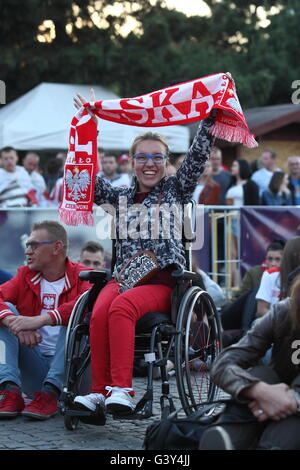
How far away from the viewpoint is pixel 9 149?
12414 millimetres

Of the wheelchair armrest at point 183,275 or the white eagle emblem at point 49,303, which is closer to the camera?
the wheelchair armrest at point 183,275

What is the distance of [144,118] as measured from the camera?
235 inches

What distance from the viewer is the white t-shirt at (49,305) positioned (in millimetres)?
6184

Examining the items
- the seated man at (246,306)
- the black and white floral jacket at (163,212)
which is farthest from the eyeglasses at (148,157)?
the seated man at (246,306)

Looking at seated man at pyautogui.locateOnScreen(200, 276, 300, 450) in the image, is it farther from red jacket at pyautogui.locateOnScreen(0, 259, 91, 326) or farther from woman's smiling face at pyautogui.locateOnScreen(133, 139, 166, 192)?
red jacket at pyautogui.locateOnScreen(0, 259, 91, 326)

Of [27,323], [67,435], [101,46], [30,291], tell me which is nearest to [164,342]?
[67,435]

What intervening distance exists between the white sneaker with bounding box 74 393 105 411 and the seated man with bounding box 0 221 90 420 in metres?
0.63

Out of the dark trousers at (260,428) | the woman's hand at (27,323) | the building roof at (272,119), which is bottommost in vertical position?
the dark trousers at (260,428)

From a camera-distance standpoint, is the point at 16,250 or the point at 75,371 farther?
the point at 16,250

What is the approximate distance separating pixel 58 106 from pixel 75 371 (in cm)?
1285

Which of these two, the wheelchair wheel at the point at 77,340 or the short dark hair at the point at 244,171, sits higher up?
the short dark hair at the point at 244,171

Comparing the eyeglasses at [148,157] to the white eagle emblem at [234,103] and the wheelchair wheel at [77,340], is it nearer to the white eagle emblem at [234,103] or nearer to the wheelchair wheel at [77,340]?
the white eagle emblem at [234,103]

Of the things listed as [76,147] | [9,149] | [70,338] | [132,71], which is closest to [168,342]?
[70,338]
